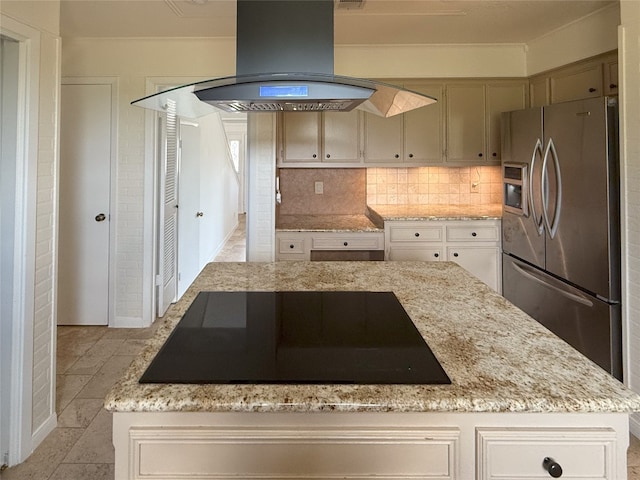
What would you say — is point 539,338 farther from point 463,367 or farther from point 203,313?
point 203,313

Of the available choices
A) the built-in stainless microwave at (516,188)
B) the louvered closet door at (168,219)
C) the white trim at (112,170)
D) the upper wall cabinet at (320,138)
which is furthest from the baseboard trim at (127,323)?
the built-in stainless microwave at (516,188)

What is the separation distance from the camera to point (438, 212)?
3705 mm

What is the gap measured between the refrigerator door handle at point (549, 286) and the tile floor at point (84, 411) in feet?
2.37

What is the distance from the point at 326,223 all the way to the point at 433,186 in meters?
1.16

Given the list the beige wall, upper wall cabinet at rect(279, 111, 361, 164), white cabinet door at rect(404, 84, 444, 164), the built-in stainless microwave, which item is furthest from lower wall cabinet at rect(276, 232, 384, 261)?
the beige wall

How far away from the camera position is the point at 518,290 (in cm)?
326

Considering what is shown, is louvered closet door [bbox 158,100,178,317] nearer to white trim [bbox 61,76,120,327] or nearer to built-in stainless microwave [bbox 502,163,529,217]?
white trim [bbox 61,76,120,327]

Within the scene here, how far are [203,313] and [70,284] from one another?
2961 millimetres

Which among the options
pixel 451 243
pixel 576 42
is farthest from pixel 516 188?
pixel 576 42

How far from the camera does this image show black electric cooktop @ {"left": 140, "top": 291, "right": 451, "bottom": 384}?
3.05 feet

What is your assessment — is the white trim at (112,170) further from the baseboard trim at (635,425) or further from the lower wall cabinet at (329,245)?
the baseboard trim at (635,425)

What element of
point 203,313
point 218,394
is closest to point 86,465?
point 203,313

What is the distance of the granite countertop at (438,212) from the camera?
3.47m

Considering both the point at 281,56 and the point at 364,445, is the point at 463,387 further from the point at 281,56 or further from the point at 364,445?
the point at 281,56
